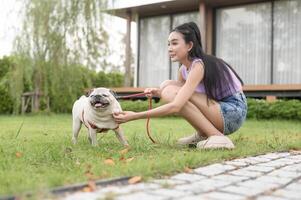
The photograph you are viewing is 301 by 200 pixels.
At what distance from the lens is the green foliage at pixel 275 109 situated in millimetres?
10508

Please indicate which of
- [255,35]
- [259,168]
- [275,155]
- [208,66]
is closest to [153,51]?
[255,35]

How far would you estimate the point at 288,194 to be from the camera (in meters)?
2.52

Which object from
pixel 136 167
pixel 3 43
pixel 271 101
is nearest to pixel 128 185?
pixel 136 167

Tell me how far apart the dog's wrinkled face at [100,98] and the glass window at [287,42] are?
33.3 ft

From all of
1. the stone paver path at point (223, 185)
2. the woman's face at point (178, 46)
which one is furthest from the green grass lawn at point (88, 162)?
the woman's face at point (178, 46)

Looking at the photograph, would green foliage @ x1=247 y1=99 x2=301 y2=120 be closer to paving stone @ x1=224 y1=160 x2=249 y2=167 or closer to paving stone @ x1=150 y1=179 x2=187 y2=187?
paving stone @ x1=224 y1=160 x2=249 y2=167

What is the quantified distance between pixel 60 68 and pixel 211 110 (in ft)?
32.8

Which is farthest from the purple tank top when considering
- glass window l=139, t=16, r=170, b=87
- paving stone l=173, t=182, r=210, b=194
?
glass window l=139, t=16, r=170, b=87

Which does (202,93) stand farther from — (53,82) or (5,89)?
(5,89)

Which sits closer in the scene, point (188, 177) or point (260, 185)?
point (260, 185)

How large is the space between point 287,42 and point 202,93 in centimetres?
979

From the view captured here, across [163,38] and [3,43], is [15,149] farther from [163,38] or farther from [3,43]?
[163,38]

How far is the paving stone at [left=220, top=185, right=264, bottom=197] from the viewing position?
8.10ft

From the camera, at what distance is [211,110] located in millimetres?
4406
